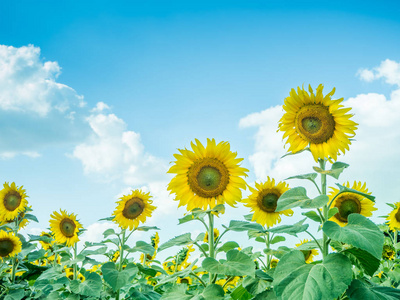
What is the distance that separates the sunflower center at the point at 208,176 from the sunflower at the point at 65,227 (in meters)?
2.91

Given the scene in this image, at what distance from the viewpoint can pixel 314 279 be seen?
229 cm

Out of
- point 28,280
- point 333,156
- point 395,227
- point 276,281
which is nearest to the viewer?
point 276,281

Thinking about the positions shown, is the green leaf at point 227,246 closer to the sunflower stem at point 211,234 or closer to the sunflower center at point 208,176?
the sunflower stem at point 211,234

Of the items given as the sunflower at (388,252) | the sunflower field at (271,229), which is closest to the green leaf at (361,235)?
the sunflower field at (271,229)

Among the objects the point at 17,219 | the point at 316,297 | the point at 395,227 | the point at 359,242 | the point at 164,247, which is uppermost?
the point at 17,219

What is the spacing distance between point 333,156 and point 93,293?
9.30 ft

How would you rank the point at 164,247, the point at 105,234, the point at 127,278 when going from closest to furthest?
the point at 164,247
the point at 127,278
the point at 105,234

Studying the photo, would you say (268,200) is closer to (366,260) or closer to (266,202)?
(266,202)

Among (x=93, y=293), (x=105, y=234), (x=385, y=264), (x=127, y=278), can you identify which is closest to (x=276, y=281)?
(x=127, y=278)

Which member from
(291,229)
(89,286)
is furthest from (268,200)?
(89,286)

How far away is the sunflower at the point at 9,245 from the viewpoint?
5887 mm

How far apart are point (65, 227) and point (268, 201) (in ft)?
10.3

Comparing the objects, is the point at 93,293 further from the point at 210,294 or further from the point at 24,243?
the point at 24,243

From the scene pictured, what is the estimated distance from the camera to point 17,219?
255 inches
